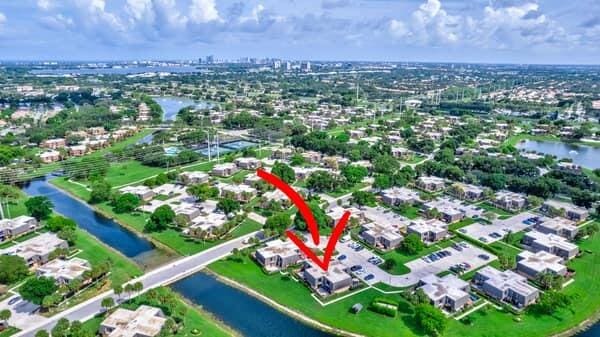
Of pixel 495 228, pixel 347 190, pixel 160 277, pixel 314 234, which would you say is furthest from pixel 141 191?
pixel 495 228

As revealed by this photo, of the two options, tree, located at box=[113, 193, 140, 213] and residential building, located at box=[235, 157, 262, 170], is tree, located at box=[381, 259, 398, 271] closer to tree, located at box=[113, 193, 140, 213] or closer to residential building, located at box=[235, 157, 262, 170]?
tree, located at box=[113, 193, 140, 213]

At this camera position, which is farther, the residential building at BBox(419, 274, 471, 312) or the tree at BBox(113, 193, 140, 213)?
the tree at BBox(113, 193, 140, 213)

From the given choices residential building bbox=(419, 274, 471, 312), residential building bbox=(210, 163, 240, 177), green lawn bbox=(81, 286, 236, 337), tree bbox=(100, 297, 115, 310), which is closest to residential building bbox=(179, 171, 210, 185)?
residential building bbox=(210, 163, 240, 177)

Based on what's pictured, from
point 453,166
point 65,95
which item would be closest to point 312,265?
point 453,166

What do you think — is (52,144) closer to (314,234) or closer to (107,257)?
(107,257)

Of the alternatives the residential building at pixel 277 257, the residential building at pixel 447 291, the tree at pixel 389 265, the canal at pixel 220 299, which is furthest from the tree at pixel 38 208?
the residential building at pixel 447 291

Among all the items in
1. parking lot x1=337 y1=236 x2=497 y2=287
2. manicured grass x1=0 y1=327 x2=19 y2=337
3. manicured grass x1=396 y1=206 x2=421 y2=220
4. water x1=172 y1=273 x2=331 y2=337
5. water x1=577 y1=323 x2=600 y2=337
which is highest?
manicured grass x1=396 y1=206 x2=421 y2=220

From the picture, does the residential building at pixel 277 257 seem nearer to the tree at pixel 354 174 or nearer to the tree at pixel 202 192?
the tree at pixel 202 192
